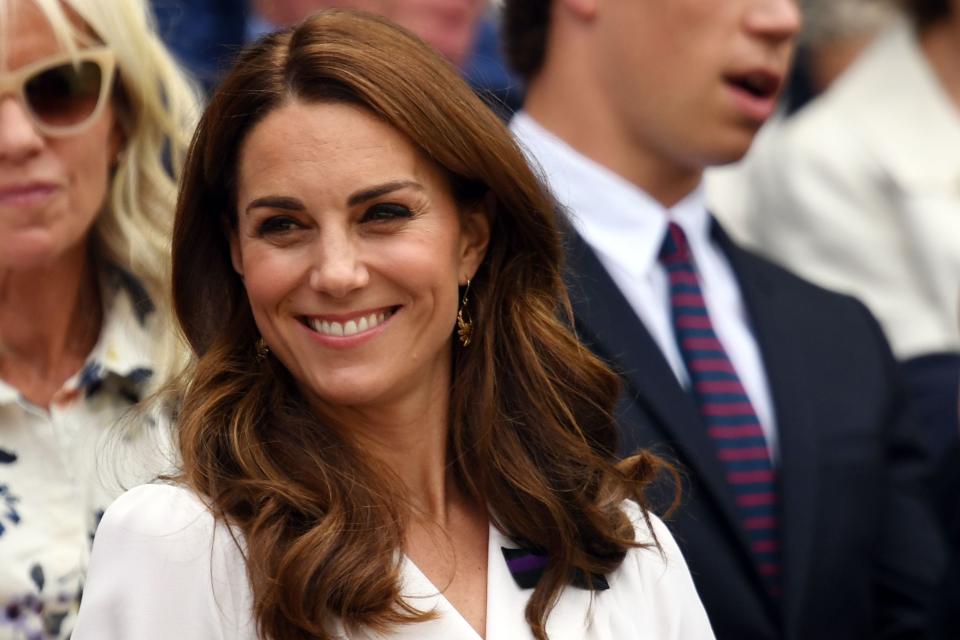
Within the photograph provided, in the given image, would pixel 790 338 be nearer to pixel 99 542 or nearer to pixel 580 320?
pixel 580 320

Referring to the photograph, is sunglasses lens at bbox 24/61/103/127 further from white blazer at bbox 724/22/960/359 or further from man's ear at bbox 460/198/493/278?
white blazer at bbox 724/22/960/359

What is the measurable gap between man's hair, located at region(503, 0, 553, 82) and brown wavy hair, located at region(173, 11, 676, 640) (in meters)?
1.24

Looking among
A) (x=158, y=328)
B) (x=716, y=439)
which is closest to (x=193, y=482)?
(x=158, y=328)

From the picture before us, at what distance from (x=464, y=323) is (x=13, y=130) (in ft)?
A: 3.17

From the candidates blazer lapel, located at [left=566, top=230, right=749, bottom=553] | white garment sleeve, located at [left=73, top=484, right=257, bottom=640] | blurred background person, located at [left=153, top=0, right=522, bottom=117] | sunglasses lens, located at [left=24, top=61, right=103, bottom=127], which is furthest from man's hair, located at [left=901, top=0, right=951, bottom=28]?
white garment sleeve, located at [left=73, top=484, right=257, bottom=640]

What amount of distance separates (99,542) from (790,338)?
68.3 inches

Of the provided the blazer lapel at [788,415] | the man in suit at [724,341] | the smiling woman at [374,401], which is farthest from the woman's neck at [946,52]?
the smiling woman at [374,401]

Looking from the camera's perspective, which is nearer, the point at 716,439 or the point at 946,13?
the point at 716,439

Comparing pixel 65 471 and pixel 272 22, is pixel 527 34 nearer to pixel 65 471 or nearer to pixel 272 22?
pixel 272 22

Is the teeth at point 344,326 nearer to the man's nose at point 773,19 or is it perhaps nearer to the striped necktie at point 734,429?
the striped necktie at point 734,429

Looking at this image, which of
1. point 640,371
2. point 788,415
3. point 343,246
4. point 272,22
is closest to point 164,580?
point 343,246

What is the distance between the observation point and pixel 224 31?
507 centimetres

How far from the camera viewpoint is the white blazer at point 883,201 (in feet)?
15.0

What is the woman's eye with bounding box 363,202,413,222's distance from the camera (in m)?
2.65
